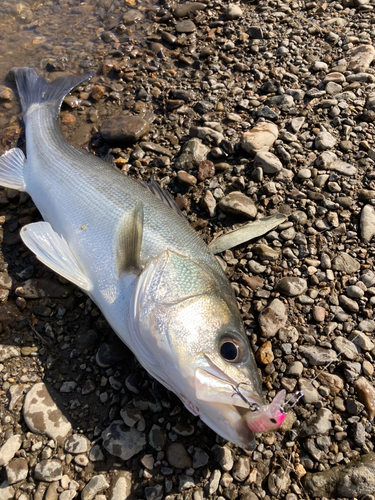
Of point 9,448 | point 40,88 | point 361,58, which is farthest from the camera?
point 361,58

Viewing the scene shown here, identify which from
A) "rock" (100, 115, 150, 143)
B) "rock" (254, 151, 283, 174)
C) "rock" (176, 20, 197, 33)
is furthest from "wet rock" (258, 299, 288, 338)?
"rock" (176, 20, 197, 33)

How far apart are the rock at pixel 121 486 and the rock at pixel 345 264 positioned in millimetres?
2576

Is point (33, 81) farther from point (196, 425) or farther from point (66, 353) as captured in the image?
point (196, 425)

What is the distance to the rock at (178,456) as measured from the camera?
2543mm

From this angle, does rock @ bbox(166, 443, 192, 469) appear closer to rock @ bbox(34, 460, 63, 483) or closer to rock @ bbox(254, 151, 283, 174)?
rock @ bbox(34, 460, 63, 483)

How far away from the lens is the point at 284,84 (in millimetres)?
5113

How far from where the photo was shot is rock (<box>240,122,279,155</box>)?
13.9 feet

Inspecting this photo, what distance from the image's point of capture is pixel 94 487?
248 centimetres

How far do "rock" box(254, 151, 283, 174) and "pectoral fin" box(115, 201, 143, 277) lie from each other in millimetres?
1713

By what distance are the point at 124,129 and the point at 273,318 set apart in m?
3.00

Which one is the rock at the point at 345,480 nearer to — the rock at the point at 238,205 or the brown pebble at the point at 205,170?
the rock at the point at 238,205

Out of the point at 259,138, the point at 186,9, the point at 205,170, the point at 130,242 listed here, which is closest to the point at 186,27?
the point at 186,9

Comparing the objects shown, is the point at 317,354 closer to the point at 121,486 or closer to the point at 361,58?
the point at 121,486

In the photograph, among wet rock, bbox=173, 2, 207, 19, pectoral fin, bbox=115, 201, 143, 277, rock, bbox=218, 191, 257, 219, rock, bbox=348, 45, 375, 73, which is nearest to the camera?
pectoral fin, bbox=115, 201, 143, 277
